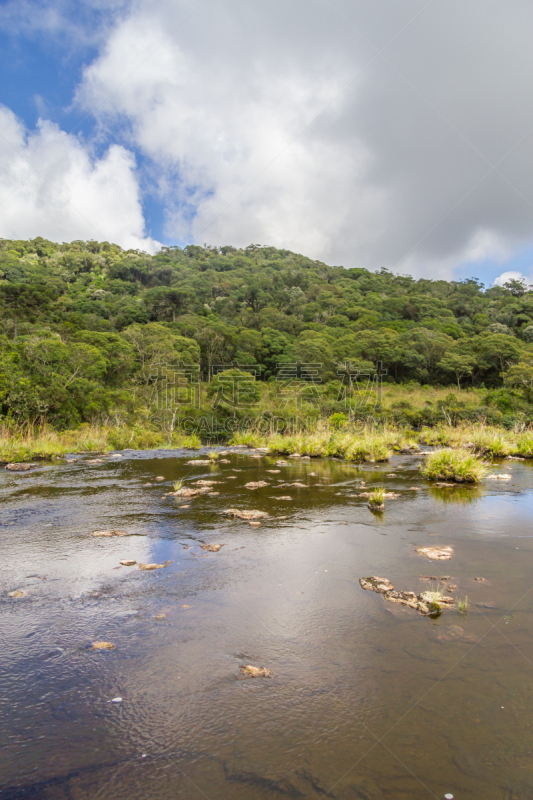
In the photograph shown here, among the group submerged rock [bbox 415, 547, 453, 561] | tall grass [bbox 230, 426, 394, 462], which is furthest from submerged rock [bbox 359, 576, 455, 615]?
tall grass [bbox 230, 426, 394, 462]

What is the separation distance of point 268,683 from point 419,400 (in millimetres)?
32281

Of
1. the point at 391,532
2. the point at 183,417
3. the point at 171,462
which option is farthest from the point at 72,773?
the point at 183,417

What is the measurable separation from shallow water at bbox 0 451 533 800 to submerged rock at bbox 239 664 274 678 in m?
0.05

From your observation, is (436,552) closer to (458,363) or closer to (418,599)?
(418,599)

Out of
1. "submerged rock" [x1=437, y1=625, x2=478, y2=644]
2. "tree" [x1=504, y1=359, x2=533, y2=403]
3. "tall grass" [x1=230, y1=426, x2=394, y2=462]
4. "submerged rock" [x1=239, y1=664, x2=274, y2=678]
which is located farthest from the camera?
"tree" [x1=504, y1=359, x2=533, y2=403]

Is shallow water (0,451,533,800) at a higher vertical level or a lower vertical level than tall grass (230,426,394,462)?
lower

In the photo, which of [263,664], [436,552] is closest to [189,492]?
[436,552]

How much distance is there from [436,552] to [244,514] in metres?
3.37

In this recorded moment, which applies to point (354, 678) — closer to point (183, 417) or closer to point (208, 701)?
point (208, 701)

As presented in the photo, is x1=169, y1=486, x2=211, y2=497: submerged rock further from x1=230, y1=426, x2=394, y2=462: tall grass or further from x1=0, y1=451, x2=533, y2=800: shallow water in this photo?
x1=230, y1=426, x2=394, y2=462: tall grass

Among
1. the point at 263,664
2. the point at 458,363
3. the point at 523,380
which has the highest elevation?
the point at 458,363

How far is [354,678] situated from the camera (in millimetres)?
3096

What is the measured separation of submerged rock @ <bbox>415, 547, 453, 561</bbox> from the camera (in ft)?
18.0

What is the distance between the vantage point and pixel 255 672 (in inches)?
126
